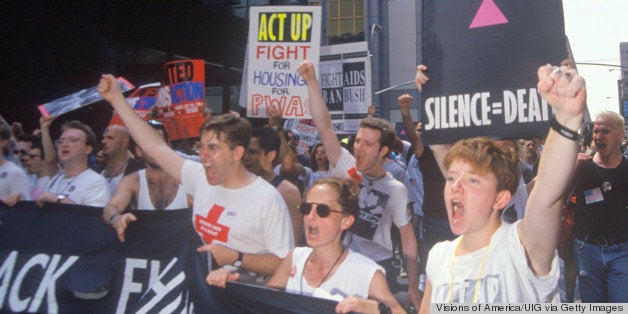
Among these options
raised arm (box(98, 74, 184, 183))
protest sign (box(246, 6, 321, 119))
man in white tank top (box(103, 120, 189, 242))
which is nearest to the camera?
raised arm (box(98, 74, 184, 183))

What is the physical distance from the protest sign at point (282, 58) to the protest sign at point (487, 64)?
9.04 ft

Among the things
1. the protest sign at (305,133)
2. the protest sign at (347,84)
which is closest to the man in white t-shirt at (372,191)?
the protest sign at (347,84)

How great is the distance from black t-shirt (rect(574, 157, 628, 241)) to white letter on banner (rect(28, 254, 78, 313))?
360 cm

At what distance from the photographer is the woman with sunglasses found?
2.82 meters

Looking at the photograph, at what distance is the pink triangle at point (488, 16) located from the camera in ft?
10.1

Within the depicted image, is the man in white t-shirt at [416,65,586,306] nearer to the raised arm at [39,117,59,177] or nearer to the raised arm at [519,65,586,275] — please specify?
the raised arm at [519,65,586,275]

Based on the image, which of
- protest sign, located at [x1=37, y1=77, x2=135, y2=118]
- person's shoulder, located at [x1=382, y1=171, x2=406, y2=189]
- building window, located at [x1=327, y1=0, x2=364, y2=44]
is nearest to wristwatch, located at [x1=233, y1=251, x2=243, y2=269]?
person's shoulder, located at [x1=382, y1=171, x2=406, y2=189]

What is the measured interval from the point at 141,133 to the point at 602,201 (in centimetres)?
335

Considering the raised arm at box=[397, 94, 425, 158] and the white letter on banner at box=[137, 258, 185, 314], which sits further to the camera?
the raised arm at box=[397, 94, 425, 158]

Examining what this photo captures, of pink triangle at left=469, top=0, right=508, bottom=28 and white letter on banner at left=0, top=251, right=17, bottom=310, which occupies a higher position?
pink triangle at left=469, top=0, right=508, bottom=28

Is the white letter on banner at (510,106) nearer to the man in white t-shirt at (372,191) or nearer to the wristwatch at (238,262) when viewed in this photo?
the man in white t-shirt at (372,191)

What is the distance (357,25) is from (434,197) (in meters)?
35.0

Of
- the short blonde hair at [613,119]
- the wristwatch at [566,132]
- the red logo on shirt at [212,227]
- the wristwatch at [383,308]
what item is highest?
the short blonde hair at [613,119]

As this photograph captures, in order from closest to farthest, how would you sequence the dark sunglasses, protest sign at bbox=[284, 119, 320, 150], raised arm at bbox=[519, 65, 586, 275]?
raised arm at bbox=[519, 65, 586, 275] < the dark sunglasses < protest sign at bbox=[284, 119, 320, 150]
